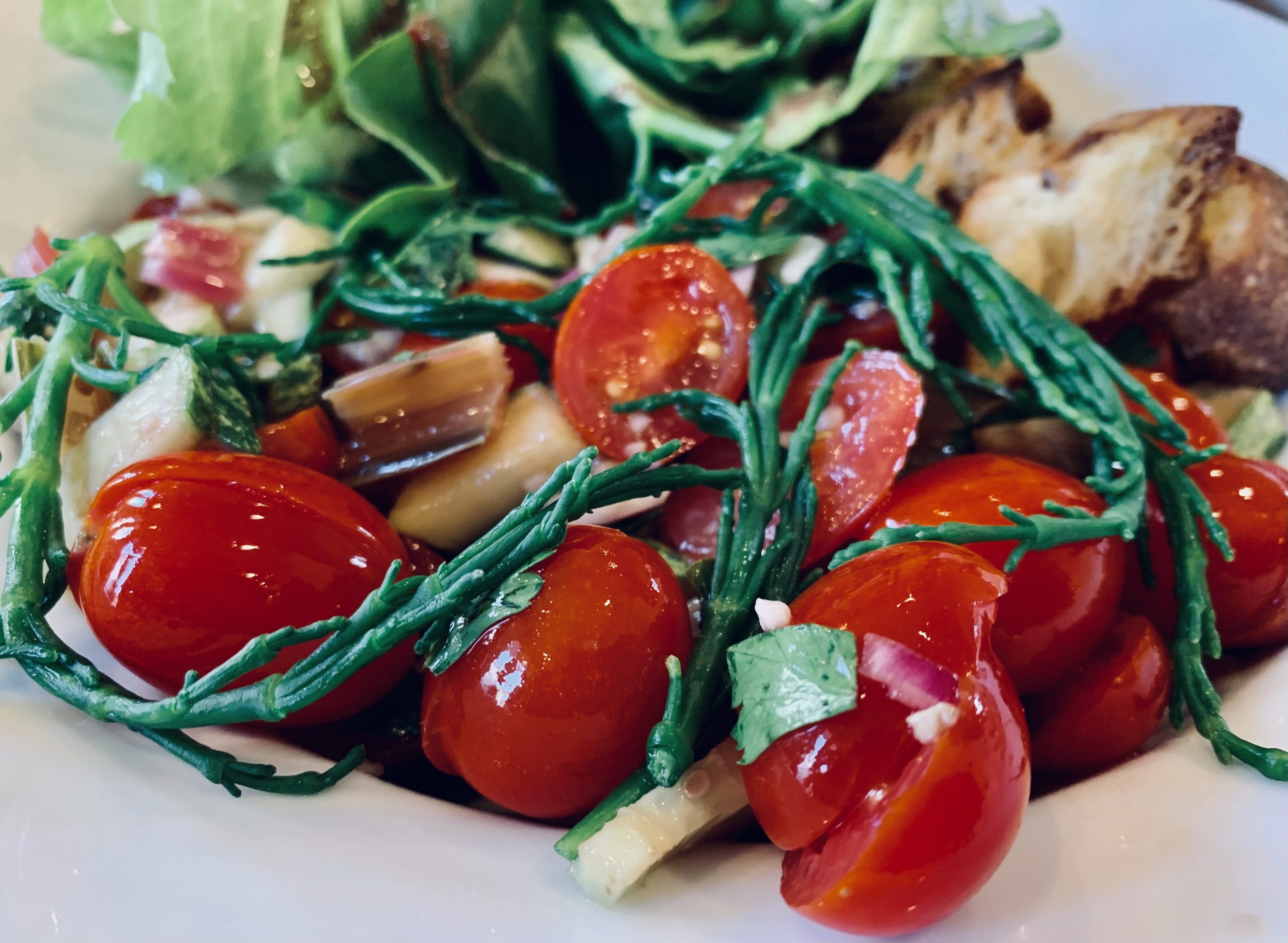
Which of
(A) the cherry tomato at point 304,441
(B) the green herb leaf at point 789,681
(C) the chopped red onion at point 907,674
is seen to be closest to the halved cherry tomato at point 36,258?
(A) the cherry tomato at point 304,441

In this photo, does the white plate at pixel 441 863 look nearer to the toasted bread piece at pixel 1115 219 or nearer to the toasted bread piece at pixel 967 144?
the toasted bread piece at pixel 1115 219

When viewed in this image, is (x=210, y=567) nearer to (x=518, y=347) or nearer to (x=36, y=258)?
(x=518, y=347)

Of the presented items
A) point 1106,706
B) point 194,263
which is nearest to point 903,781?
point 1106,706

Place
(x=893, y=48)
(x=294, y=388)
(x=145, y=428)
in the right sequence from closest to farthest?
(x=145, y=428) → (x=294, y=388) → (x=893, y=48)

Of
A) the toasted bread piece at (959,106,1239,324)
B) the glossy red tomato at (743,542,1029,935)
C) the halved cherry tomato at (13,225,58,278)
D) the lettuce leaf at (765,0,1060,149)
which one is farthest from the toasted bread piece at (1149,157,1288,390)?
the halved cherry tomato at (13,225,58,278)

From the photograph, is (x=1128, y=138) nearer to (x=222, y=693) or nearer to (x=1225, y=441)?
(x=1225, y=441)

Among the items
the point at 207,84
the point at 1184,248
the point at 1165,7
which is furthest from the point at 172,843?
the point at 1165,7
